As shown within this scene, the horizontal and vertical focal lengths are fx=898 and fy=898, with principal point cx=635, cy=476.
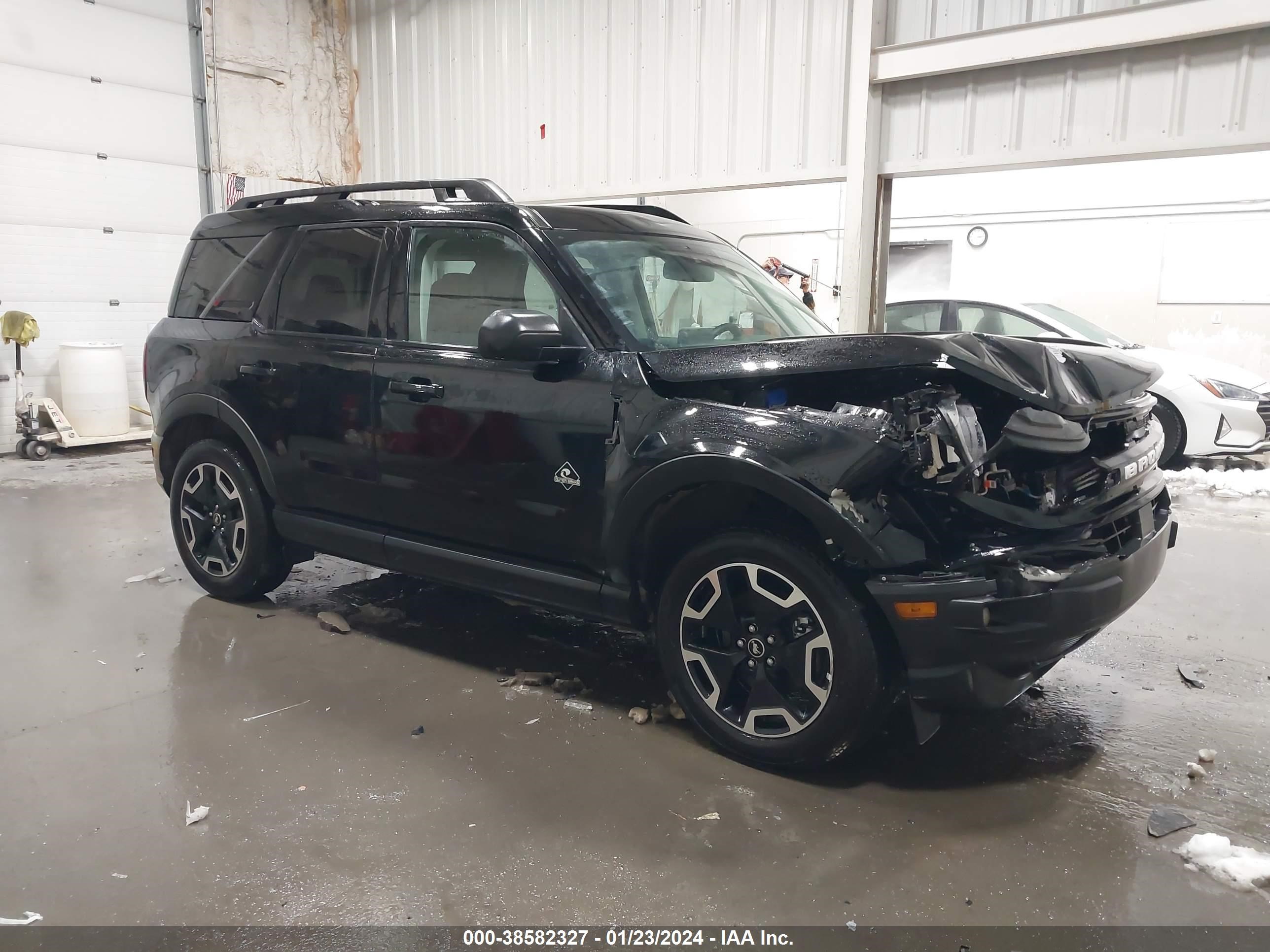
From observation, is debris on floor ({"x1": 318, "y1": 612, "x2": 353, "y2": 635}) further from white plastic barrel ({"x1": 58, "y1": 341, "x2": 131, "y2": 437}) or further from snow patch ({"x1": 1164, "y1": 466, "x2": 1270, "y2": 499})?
white plastic barrel ({"x1": 58, "y1": 341, "x2": 131, "y2": 437})

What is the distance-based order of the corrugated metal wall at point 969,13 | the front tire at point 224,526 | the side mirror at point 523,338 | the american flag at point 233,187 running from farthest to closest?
the american flag at point 233,187 < the corrugated metal wall at point 969,13 < the front tire at point 224,526 < the side mirror at point 523,338

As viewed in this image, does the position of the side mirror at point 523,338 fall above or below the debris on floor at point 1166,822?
above

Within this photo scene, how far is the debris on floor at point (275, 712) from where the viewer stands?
3.15 m

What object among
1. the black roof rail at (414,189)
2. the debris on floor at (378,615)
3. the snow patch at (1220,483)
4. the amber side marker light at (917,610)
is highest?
the black roof rail at (414,189)

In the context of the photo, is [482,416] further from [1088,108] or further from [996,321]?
[996,321]

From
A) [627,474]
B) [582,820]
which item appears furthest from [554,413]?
[582,820]

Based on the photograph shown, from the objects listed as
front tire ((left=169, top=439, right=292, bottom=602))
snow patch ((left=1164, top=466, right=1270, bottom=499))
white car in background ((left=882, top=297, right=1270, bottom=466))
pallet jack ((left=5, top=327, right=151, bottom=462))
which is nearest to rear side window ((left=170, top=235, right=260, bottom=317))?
front tire ((left=169, top=439, right=292, bottom=602))

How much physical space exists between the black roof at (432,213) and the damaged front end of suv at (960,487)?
3.80 feet

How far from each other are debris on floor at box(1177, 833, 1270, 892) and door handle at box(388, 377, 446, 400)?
8.75ft

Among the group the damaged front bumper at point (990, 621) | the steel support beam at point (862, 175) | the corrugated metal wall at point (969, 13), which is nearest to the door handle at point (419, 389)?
the damaged front bumper at point (990, 621)

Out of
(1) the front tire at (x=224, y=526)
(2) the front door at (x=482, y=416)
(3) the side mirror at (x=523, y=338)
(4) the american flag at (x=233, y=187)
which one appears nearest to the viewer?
(3) the side mirror at (x=523, y=338)

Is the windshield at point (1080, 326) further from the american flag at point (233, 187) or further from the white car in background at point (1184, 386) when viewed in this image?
the american flag at point (233, 187)

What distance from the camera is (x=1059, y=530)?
8.20ft

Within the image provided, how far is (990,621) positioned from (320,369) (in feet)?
8.84
